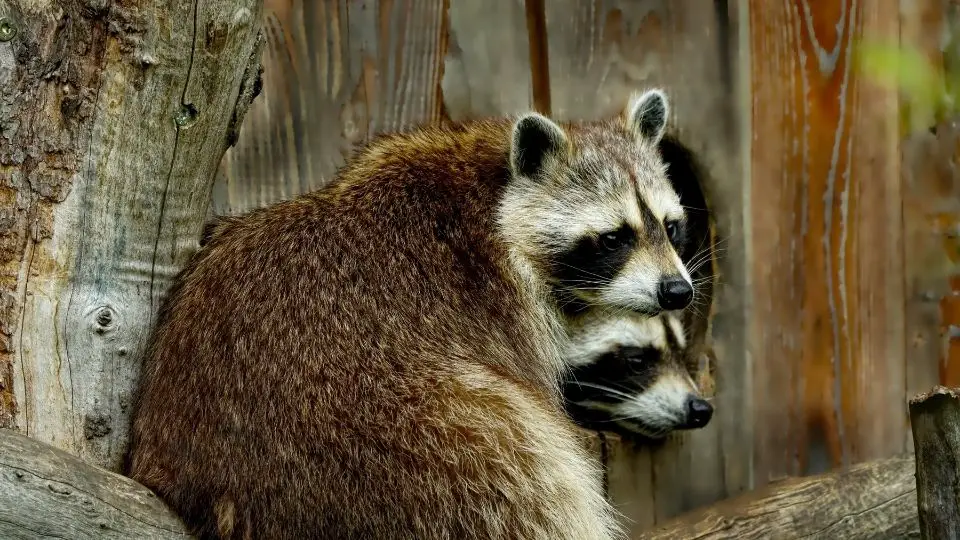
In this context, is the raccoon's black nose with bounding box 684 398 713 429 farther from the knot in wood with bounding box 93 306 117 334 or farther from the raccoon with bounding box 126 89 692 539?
the knot in wood with bounding box 93 306 117 334

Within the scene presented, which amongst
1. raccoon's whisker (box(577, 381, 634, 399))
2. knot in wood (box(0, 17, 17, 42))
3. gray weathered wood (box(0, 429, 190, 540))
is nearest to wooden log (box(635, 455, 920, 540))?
raccoon's whisker (box(577, 381, 634, 399))

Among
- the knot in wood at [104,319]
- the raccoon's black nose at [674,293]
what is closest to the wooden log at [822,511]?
the raccoon's black nose at [674,293]

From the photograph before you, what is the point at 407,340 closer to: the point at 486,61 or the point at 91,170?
the point at 91,170

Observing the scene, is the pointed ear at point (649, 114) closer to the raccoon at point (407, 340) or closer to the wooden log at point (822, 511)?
the raccoon at point (407, 340)

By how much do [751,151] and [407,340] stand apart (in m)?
1.95

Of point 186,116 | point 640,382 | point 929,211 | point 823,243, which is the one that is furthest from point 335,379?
point 929,211

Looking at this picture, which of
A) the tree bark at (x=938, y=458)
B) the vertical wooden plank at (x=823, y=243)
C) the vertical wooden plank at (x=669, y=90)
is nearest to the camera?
the tree bark at (x=938, y=458)

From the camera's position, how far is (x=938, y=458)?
3.13 meters

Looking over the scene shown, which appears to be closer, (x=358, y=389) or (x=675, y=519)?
(x=358, y=389)

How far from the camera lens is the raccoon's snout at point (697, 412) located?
4488 millimetres

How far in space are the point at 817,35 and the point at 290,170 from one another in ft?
7.43

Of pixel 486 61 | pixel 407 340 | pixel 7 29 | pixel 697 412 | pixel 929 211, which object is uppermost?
pixel 486 61

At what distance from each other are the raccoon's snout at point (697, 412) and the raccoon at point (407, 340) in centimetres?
78

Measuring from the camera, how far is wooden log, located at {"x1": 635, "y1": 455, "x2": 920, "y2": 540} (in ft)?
13.6
